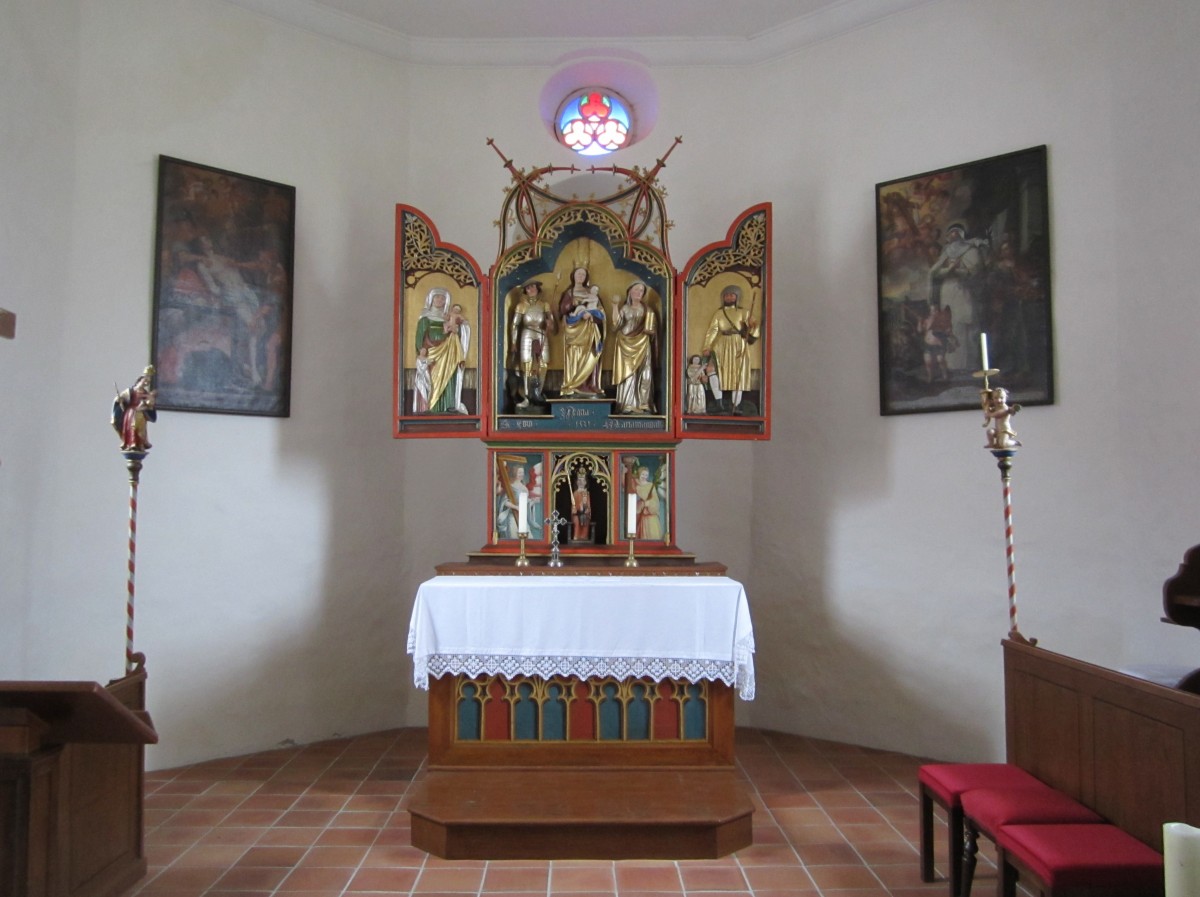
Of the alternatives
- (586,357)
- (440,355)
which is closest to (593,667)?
(586,357)

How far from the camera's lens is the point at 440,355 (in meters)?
6.12

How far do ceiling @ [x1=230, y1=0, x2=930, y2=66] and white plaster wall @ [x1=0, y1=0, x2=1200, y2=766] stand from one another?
157mm

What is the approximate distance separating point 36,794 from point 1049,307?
590 centimetres

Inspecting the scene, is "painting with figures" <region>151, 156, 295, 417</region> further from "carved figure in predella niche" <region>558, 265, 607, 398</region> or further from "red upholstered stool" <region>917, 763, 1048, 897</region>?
"red upholstered stool" <region>917, 763, 1048, 897</region>

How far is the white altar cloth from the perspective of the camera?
16.3 ft

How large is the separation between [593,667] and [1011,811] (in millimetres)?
2217

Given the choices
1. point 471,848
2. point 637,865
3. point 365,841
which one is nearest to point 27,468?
point 365,841

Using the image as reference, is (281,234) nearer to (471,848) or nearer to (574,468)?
(574,468)

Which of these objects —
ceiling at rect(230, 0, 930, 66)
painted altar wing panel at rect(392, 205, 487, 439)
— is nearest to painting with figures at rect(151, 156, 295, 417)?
painted altar wing panel at rect(392, 205, 487, 439)

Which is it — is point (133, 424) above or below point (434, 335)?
below

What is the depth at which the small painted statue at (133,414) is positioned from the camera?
4.51 meters

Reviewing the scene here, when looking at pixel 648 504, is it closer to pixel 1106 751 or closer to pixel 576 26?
pixel 1106 751

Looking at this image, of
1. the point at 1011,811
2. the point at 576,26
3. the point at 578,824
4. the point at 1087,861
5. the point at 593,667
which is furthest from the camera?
the point at 576,26

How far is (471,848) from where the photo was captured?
4.44m
